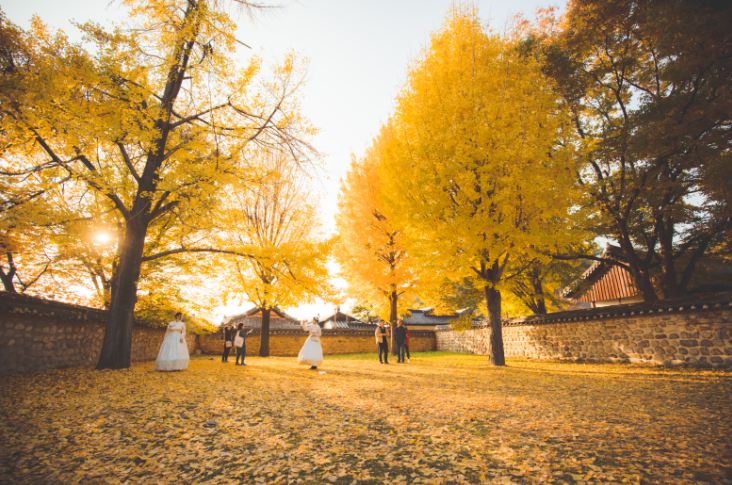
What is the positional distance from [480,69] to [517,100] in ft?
4.80

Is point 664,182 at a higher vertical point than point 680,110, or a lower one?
lower

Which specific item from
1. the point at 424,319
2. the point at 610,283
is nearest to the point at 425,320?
the point at 424,319

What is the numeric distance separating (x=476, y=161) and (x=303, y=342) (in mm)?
16078

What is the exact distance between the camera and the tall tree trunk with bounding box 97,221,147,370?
744cm

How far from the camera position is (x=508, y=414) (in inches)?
159

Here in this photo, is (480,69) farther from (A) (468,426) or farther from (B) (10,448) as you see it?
(B) (10,448)

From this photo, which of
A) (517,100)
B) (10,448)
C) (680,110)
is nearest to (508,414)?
(10,448)

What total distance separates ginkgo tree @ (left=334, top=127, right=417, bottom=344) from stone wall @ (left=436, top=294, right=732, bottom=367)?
567 cm

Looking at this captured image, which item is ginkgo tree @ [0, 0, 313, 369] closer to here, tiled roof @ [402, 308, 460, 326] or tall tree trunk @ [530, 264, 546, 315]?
tall tree trunk @ [530, 264, 546, 315]

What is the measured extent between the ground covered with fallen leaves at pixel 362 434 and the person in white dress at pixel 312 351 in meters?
3.82

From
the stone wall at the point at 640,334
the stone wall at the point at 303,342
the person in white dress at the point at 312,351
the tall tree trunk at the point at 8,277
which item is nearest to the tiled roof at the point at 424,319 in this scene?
the stone wall at the point at 303,342

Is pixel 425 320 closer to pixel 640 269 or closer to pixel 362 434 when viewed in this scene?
pixel 640 269

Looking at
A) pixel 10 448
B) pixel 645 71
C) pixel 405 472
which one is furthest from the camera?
pixel 645 71

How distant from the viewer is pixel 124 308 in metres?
7.66
